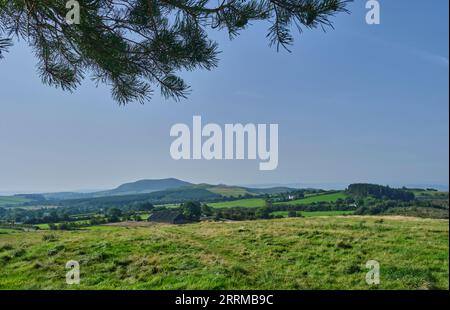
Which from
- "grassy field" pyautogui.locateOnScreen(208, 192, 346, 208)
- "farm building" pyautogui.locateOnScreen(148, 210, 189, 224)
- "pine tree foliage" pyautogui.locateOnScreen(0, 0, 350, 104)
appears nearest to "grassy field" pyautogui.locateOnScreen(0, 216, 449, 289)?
"farm building" pyautogui.locateOnScreen(148, 210, 189, 224)

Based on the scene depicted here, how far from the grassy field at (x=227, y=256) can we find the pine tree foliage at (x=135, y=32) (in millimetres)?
Result: 3592

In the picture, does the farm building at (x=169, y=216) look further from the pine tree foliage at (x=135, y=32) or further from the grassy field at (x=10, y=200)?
the pine tree foliage at (x=135, y=32)

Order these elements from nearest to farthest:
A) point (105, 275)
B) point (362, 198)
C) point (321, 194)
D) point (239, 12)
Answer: point (239, 12) < point (105, 275) < point (362, 198) < point (321, 194)

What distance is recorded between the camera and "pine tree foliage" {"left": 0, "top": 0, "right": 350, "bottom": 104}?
427 centimetres

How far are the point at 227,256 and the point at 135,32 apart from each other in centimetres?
643

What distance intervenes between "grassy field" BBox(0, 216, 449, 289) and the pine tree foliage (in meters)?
3.59

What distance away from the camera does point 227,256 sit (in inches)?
365

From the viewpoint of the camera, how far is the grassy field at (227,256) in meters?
6.76
